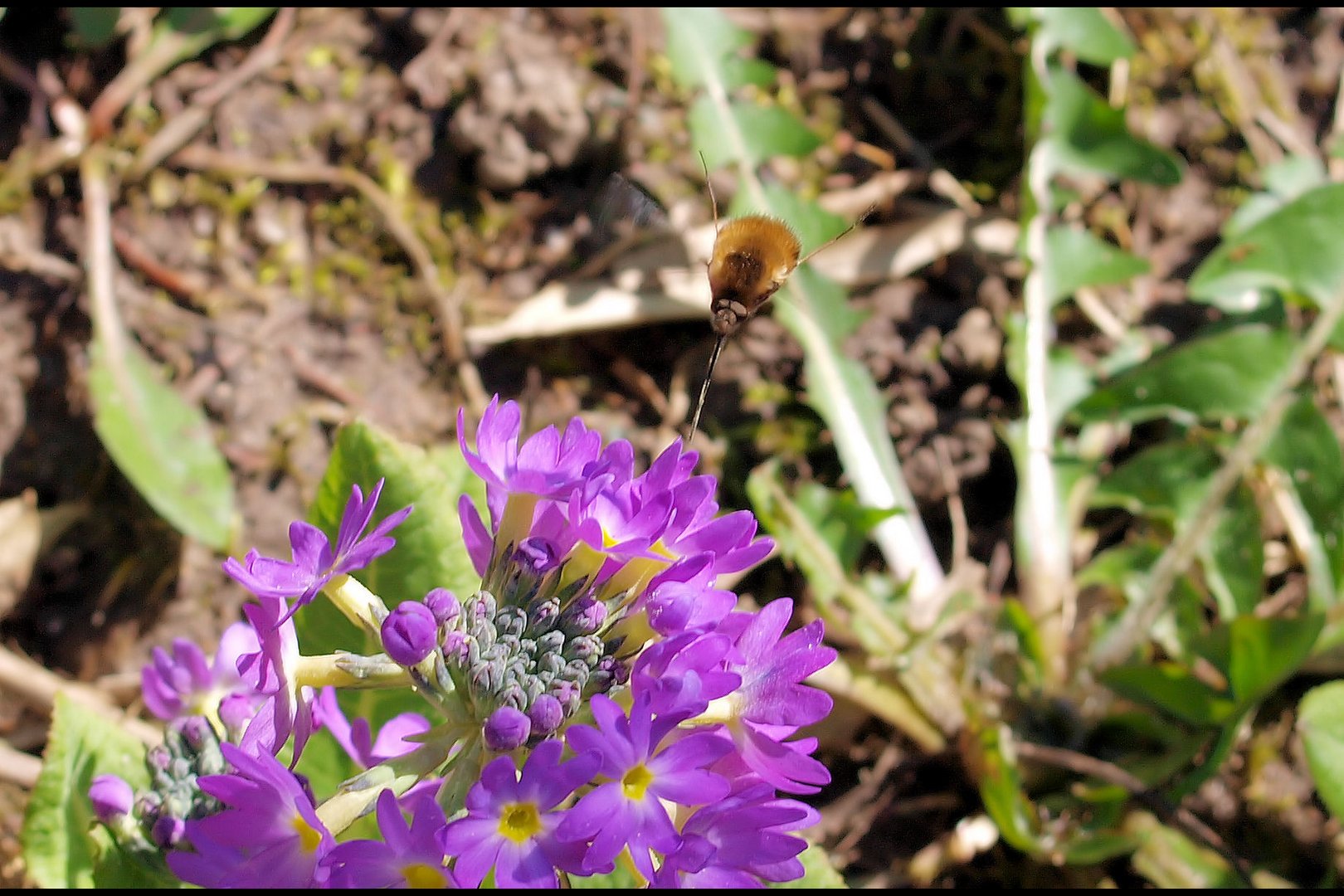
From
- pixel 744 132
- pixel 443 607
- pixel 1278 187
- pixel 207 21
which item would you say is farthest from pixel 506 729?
pixel 1278 187

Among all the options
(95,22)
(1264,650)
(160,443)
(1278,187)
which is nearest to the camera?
(1264,650)

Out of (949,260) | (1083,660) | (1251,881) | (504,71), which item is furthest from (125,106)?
(1251,881)

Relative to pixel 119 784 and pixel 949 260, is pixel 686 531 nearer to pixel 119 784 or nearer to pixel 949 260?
pixel 119 784

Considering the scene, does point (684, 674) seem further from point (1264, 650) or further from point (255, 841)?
point (1264, 650)

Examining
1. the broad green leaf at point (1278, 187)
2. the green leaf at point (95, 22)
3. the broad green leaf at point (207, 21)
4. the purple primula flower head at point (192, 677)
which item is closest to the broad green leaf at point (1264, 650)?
the broad green leaf at point (1278, 187)

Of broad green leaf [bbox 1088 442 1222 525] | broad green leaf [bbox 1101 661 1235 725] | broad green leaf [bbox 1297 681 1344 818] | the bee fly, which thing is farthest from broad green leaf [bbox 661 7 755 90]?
broad green leaf [bbox 1297 681 1344 818]

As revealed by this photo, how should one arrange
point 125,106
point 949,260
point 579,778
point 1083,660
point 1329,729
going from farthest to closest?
1. point 949,260
2. point 125,106
3. point 1083,660
4. point 1329,729
5. point 579,778

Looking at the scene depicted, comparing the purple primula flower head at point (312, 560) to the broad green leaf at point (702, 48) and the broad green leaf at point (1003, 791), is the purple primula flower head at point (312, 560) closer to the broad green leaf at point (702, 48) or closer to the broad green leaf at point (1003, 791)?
the broad green leaf at point (1003, 791)
